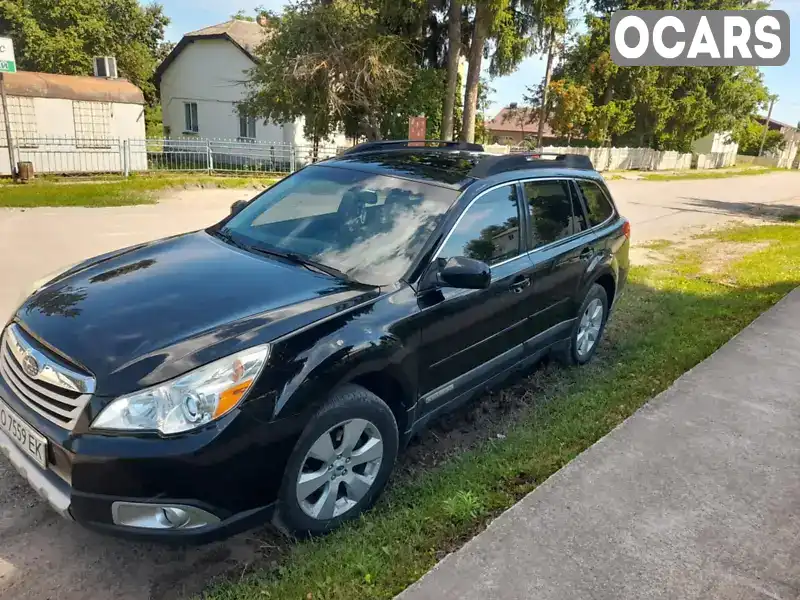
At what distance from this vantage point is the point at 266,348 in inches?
99.5

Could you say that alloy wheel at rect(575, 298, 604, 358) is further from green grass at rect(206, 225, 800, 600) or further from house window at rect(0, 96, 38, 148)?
house window at rect(0, 96, 38, 148)

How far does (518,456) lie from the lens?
3.63 meters

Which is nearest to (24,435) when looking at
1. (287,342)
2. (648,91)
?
(287,342)

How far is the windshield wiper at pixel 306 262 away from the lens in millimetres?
3249

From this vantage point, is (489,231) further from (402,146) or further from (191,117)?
(191,117)

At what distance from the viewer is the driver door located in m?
3.32

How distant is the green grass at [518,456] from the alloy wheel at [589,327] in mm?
180

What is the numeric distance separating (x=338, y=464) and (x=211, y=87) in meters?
28.5

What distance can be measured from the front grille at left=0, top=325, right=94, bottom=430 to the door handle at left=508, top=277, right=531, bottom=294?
8.04 feet

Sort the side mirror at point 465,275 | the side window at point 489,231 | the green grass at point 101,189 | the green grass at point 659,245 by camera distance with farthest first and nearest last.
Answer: the green grass at point 101,189
the green grass at point 659,245
the side window at point 489,231
the side mirror at point 465,275

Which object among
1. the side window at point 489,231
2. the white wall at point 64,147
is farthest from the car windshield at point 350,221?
the white wall at point 64,147

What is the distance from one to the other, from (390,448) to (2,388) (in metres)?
1.83

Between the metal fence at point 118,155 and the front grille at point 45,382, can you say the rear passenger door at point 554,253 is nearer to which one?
the front grille at point 45,382

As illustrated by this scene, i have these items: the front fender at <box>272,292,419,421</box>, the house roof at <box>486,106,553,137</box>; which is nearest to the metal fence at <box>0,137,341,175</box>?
A: the front fender at <box>272,292,419,421</box>
